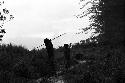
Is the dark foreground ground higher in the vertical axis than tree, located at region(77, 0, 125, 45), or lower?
lower

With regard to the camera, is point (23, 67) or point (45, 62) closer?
point (23, 67)

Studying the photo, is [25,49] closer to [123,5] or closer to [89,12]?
[89,12]

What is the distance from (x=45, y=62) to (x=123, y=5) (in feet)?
34.5

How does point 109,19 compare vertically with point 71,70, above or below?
above

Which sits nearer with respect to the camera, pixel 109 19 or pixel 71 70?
pixel 71 70

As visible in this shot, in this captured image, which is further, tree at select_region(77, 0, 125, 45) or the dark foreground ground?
tree at select_region(77, 0, 125, 45)

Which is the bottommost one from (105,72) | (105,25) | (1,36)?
(105,72)

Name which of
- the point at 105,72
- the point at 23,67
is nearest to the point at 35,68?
the point at 23,67

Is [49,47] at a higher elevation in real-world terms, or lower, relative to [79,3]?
lower

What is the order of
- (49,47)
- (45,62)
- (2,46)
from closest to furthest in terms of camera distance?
(49,47) < (45,62) < (2,46)

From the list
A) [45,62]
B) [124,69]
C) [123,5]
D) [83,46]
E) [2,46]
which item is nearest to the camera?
[124,69]

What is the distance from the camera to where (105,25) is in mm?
26281

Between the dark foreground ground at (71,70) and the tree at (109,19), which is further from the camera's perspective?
the tree at (109,19)

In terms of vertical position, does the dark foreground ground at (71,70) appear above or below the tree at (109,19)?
below
